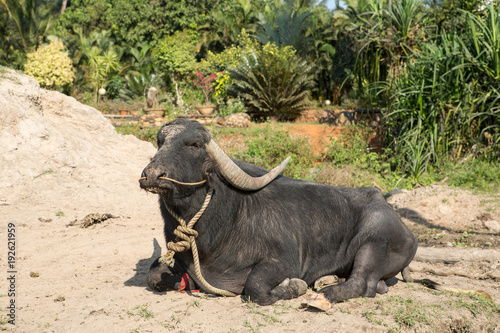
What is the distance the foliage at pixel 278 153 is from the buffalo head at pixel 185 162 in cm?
689

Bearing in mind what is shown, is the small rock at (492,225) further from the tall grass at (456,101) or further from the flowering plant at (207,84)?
the flowering plant at (207,84)

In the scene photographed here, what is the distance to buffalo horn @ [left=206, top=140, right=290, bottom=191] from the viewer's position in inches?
137

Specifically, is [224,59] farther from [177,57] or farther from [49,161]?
[49,161]

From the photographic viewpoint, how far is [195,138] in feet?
11.1

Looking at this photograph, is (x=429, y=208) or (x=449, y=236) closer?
(x=449, y=236)

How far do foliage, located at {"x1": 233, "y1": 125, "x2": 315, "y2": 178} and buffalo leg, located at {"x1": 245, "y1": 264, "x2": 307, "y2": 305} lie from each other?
6769 mm

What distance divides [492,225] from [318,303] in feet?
14.3

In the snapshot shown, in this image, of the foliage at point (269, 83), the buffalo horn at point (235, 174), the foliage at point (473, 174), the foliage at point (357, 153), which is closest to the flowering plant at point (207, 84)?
the foliage at point (269, 83)

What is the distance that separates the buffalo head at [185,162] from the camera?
9.92ft

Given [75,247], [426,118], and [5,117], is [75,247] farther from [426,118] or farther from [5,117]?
[426,118]

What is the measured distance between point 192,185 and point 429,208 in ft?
17.0

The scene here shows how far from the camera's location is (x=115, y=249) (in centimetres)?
515

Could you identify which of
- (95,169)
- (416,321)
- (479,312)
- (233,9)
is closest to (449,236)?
(479,312)

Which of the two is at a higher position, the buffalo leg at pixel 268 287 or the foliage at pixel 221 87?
the foliage at pixel 221 87
